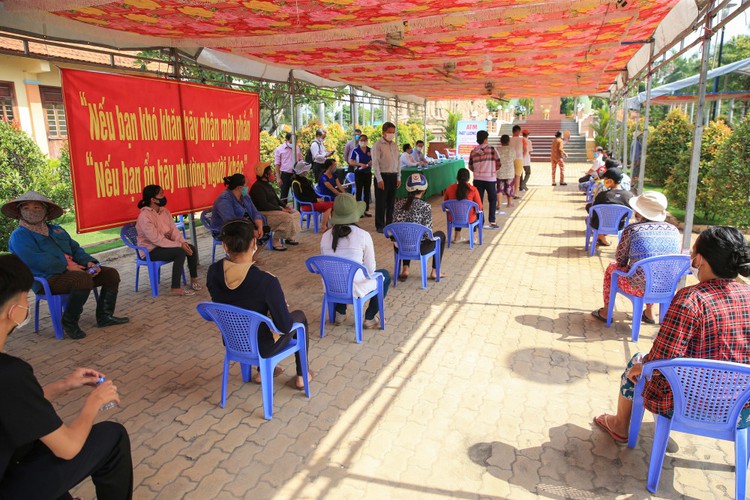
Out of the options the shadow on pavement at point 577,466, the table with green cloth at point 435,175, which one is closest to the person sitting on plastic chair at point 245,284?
the shadow on pavement at point 577,466

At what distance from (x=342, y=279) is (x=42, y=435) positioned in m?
2.56

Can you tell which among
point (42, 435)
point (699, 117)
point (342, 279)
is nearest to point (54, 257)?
point (342, 279)

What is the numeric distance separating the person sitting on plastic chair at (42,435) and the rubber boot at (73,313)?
99.7 inches

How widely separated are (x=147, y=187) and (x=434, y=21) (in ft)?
10.9

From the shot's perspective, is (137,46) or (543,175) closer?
(137,46)

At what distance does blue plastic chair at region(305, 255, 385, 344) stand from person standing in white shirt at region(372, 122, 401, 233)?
4226 mm

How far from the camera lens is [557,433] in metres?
2.88

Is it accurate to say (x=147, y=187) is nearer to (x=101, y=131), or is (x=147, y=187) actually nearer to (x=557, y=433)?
(x=101, y=131)

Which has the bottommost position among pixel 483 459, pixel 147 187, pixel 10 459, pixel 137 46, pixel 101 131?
pixel 483 459

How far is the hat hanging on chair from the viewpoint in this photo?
3977mm

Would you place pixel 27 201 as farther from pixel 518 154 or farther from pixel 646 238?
pixel 518 154

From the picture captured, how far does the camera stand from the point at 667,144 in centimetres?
1240

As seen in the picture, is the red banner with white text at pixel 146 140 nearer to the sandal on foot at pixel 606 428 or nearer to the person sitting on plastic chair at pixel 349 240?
the person sitting on plastic chair at pixel 349 240

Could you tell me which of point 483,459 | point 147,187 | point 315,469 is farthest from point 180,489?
point 147,187
